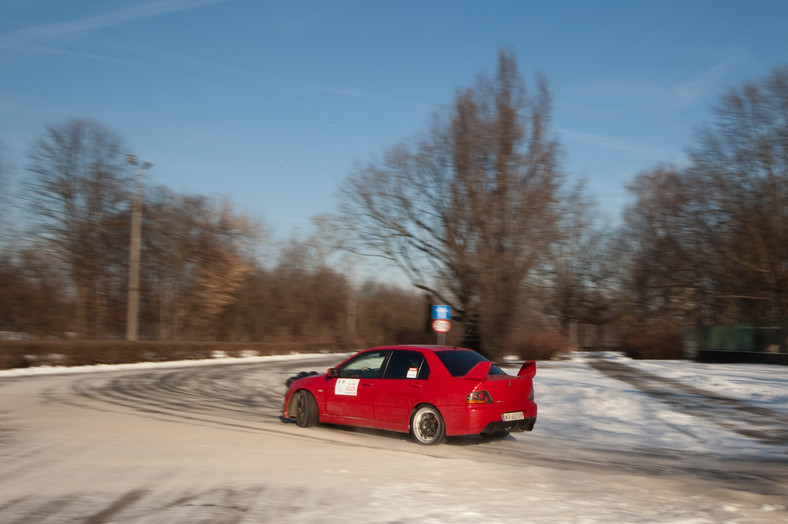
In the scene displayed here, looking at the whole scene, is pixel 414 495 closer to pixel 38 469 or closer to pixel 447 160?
pixel 38 469

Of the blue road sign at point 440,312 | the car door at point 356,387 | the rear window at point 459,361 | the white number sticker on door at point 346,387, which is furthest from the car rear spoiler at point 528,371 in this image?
the blue road sign at point 440,312

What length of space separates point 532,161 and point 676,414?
1788cm

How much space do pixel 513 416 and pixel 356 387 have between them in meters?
2.47

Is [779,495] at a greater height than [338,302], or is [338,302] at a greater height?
[338,302]

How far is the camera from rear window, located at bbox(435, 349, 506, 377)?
→ 1017 centimetres

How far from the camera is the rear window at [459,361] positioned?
10.2 metres

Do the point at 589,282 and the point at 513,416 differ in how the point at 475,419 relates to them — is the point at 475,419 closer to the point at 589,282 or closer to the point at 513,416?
the point at 513,416

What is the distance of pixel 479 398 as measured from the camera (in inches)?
383

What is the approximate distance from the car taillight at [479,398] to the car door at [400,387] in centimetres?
79

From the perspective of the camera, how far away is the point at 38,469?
7.52 metres

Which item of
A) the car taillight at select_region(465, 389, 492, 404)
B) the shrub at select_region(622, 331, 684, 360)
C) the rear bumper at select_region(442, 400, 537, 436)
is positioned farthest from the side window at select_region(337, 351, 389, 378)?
the shrub at select_region(622, 331, 684, 360)

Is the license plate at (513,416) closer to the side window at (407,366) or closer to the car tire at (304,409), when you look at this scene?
the side window at (407,366)

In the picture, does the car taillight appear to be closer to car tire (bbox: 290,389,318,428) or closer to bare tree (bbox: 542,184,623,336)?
car tire (bbox: 290,389,318,428)

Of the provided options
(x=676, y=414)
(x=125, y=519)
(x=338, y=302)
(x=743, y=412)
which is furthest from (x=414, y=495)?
(x=338, y=302)
